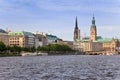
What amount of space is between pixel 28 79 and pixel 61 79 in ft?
10.4

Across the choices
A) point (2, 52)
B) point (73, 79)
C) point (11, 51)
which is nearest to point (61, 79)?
point (73, 79)

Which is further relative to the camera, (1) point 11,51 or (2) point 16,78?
(1) point 11,51

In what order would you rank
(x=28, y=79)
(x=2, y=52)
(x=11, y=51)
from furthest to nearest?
(x=11, y=51), (x=2, y=52), (x=28, y=79)

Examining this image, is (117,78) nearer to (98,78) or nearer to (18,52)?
(98,78)

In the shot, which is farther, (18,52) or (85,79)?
(18,52)

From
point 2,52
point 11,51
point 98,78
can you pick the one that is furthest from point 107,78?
point 11,51

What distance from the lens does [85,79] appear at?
42.3 meters

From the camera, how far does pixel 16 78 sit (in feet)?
141

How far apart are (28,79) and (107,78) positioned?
781cm

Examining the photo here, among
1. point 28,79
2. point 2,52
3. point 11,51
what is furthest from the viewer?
point 11,51

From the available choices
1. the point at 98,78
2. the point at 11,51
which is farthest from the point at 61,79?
the point at 11,51

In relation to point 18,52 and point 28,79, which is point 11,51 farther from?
point 28,79

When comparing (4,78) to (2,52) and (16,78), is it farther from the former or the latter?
(2,52)

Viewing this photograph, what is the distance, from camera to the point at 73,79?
138 feet
